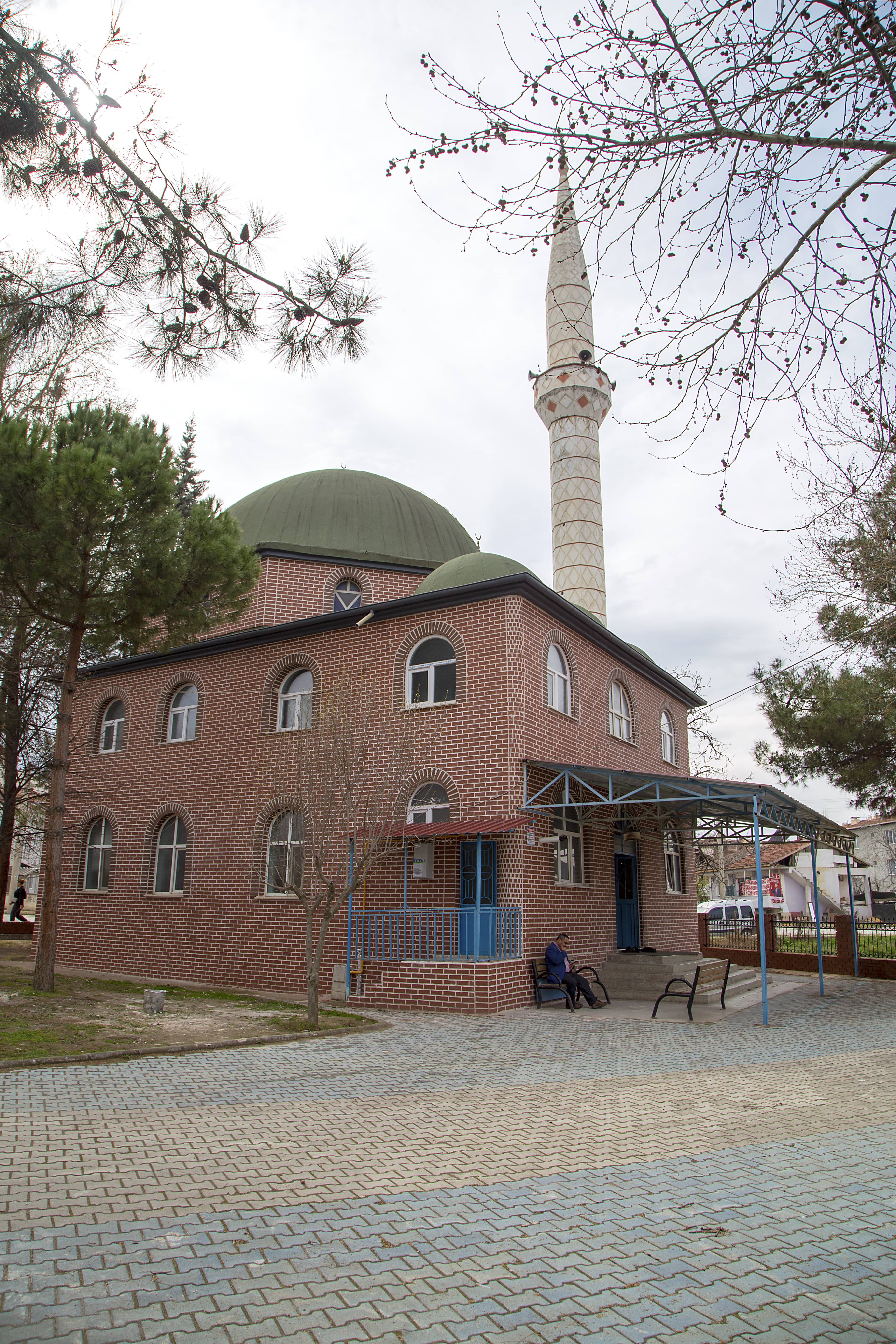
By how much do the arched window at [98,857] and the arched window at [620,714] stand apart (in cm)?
1126

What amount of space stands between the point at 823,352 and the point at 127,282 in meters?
5.03

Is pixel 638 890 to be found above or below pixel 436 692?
below

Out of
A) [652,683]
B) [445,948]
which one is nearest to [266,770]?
[445,948]

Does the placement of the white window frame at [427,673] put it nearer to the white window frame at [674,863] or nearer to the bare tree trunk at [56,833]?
the bare tree trunk at [56,833]

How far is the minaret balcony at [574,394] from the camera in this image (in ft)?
90.5

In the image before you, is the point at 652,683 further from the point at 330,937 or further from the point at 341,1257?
the point at 341,1257

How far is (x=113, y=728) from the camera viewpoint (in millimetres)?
20469

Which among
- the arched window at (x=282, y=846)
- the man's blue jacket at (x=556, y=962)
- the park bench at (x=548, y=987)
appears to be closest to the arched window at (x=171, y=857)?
the arched window at (x=282, y=846)

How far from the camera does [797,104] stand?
13.8 feet

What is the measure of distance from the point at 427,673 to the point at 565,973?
5.39 metres

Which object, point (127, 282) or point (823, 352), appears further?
point (127, 282)

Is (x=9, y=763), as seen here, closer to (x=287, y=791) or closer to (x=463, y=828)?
(x=287, y=791)

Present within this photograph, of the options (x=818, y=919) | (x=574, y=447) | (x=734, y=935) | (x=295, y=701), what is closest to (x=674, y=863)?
(x=734, y=935)

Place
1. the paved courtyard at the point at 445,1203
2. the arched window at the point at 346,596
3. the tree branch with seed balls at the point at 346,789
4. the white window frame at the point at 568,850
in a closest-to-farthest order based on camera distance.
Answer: the paved courtyard at the point at 445,1203 < the tree branch with seed balls at the point at 346,789 < the white window frame at the point at 568,850 < the arched window at the point at 346,596
